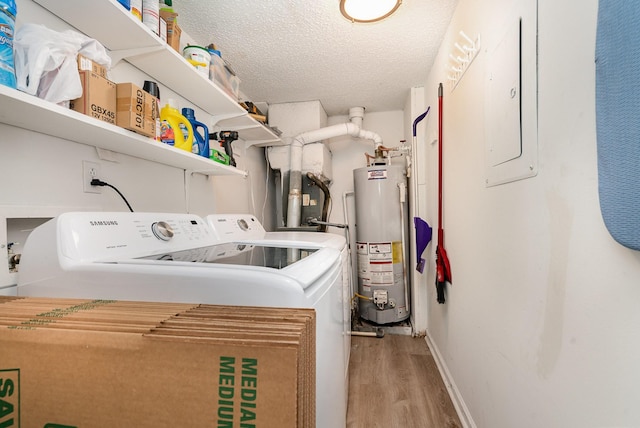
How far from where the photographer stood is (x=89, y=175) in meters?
1.17

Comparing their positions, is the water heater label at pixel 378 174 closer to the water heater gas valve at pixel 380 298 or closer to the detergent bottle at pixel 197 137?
the water heater gas valve at pixel 380 298

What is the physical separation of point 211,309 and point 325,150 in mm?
2690

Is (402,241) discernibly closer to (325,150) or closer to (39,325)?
(325,150)

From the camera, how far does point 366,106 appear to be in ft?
10.5

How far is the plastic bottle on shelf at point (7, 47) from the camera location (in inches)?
26.8

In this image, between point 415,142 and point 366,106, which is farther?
point 366,106

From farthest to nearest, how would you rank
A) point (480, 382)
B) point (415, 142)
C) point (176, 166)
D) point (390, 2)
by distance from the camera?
point (415, 142)
point (176, 166)
point (390, 2)
point (480, 382)

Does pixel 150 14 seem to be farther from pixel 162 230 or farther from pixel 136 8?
pixel 162 230

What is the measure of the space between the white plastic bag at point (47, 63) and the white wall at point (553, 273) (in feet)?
4.47

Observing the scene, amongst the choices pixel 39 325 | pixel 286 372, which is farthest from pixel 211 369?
pixel 39 325

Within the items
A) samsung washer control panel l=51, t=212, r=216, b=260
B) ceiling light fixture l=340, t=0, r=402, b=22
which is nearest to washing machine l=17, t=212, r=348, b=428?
samsung washer control panel l=51, t=212, r=216, b=260

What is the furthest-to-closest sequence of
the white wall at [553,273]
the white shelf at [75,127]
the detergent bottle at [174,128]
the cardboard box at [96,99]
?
the detergent bottle at [174,128] → the cardboard box at [96,99] → the white shelf at [75,127] → the white wall at [553,273]

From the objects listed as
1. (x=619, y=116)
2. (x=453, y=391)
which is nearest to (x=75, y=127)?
(x=619, y=116)

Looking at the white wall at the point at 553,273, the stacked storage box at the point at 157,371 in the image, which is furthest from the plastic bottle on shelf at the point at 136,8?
the white wall at the point at 553,273
